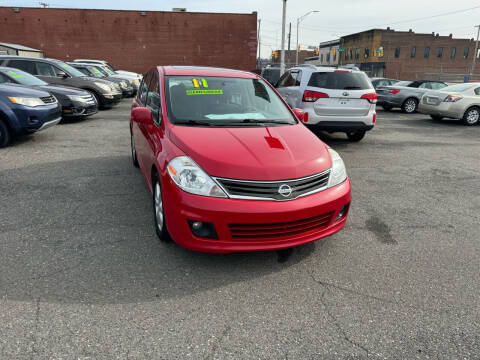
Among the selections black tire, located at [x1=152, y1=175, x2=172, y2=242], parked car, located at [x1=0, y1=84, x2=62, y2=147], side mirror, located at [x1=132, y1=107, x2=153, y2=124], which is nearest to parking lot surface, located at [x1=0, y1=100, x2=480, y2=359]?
black tire, located at [x1=152, y1=175, x2=172, y2=242]

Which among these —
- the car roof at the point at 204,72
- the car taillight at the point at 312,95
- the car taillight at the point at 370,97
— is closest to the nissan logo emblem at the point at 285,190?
the car roof at the point at 204,72

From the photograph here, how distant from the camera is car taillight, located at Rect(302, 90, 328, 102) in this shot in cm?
784

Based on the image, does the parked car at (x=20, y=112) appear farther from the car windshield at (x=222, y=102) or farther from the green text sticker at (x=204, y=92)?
the green text sticker at (x=204, y=92)

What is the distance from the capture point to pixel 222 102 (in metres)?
4.12

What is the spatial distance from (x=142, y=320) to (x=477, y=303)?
2.50 metres

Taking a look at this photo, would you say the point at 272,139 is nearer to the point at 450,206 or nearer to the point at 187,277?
the point at 187,277

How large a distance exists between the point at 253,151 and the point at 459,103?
11866mm

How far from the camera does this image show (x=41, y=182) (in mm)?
5289

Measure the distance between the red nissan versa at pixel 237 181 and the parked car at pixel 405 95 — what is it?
1379cm

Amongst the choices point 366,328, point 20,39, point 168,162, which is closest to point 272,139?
point 168,162

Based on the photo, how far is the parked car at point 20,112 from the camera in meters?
6.95

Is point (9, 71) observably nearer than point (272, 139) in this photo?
No

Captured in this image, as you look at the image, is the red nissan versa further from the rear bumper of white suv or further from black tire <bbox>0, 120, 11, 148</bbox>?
black tire <bbox>0, 120, 11, 148</bbox>

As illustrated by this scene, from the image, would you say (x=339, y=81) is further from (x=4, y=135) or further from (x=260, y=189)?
(x=4, y=135)
